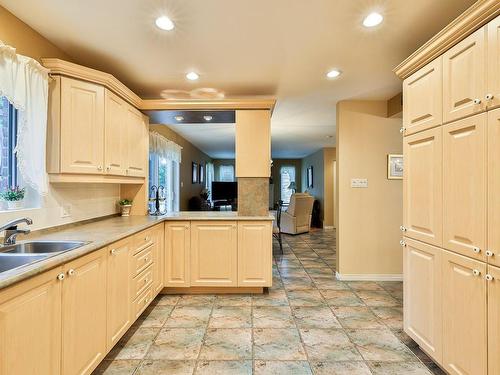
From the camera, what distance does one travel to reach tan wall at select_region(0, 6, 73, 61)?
6.04ft

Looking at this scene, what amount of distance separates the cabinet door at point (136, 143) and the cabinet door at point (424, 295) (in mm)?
2736

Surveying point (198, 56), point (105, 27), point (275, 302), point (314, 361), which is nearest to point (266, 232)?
point (275, 302)

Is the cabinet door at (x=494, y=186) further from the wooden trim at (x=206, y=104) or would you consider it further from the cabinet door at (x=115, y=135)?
the cabinet door at (x=115, y=135)

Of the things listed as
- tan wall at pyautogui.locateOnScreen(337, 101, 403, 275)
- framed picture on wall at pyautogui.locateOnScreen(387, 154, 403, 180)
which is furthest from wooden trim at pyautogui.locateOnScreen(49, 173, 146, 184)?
framed picture on wall at pyautogui.locateOnScreen(387, 154, 403, 180)

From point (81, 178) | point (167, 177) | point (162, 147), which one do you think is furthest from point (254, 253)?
point (167, 177)

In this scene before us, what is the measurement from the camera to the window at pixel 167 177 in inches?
193

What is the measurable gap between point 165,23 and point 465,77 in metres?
1.97

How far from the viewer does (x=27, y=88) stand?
1880 mm

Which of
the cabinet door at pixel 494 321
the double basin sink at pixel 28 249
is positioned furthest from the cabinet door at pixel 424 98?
the double basin sink at pixel 28 249

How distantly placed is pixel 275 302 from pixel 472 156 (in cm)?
227

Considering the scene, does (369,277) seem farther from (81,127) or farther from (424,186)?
(81,127)

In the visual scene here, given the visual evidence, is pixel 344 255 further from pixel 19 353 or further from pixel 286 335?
pixel 19 353

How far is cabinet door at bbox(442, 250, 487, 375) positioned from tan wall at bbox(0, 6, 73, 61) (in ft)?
10.6

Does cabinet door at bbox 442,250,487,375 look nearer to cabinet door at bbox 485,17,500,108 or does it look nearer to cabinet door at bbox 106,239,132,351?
cabinet door at bbox 485,17,500,108
